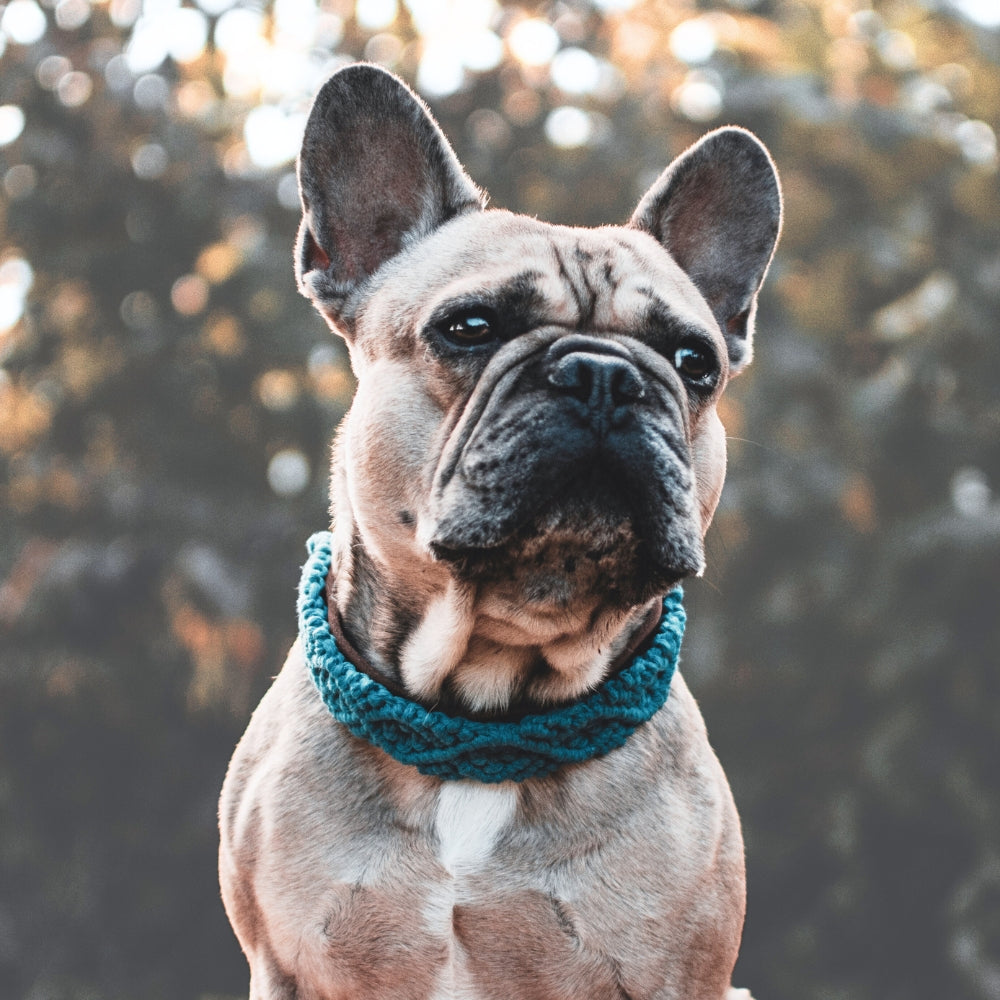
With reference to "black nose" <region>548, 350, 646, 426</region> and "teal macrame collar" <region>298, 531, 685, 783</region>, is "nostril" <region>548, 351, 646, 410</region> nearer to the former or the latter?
"black nose" <region>548, 350, 646, 426</region>

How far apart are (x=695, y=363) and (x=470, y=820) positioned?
1.25m

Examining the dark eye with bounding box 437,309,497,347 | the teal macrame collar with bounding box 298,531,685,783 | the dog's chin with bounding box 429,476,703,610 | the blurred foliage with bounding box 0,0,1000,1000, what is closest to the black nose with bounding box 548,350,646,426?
the dog's chin with bounding box 429,476,703,610

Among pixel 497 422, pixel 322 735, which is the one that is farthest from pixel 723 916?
pixel 497 422

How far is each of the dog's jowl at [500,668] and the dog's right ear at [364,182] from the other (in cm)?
2

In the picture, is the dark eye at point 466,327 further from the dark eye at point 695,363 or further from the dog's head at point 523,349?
the dark eye at point 695,363

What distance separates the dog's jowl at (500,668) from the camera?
8.68ft

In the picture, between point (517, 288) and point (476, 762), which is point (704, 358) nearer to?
point (517, 288)

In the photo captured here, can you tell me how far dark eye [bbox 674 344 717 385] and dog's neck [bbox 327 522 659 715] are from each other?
1.90 ft

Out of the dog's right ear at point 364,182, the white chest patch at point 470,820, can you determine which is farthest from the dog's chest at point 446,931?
the dog's right ear at point 364,182

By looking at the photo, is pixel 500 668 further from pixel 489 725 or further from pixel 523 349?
pixel 523 349

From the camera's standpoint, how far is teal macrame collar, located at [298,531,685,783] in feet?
9.30

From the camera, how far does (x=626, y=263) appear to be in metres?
3.17

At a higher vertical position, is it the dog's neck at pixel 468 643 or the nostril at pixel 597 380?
the nostril at pixel 597 380

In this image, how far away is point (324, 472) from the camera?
1171cm
